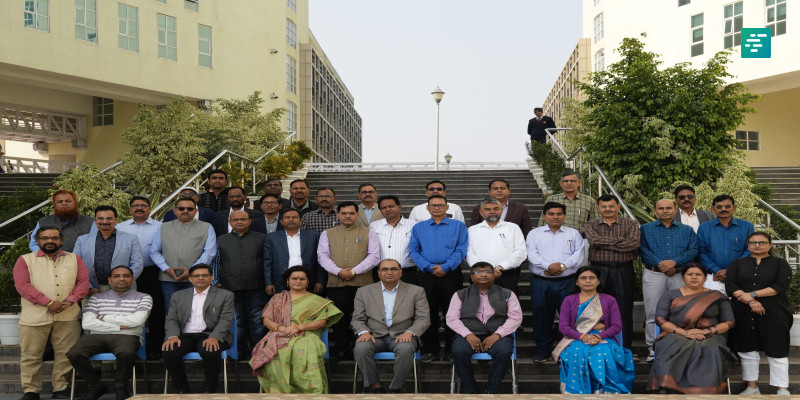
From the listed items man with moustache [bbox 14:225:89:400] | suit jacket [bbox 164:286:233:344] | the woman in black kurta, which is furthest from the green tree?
man with moustache [bbox 14:225:89:400]

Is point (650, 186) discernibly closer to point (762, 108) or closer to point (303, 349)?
point (303, 349)

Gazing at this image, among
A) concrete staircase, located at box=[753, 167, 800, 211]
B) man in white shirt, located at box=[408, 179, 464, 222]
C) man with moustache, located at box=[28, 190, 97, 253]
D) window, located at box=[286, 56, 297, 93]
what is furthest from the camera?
window, located at box=[286, 56, 297, 93]

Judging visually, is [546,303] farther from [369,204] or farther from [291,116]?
[291,116]

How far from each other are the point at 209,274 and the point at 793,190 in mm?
13520

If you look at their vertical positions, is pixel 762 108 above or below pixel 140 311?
above

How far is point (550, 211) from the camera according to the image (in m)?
6.23

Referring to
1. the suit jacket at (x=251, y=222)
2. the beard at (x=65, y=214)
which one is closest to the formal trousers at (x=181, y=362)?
the suit jacket at (x=251, y=222)

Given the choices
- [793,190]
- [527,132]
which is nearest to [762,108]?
[793,190]

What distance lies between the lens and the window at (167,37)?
1880 cm

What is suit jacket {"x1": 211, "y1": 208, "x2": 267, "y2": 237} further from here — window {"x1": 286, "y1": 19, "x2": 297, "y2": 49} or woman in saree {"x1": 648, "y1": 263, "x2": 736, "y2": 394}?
window {"x1": 286, "y1": 19, "x2": 297, "y2": 49}

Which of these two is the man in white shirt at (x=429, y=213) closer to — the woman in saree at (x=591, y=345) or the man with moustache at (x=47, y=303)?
the woman in saree at (x=591, y=345)

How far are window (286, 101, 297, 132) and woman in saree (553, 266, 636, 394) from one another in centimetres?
2380

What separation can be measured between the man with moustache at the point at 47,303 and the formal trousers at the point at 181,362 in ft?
3.36

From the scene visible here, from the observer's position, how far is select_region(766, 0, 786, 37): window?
16.8 meters
